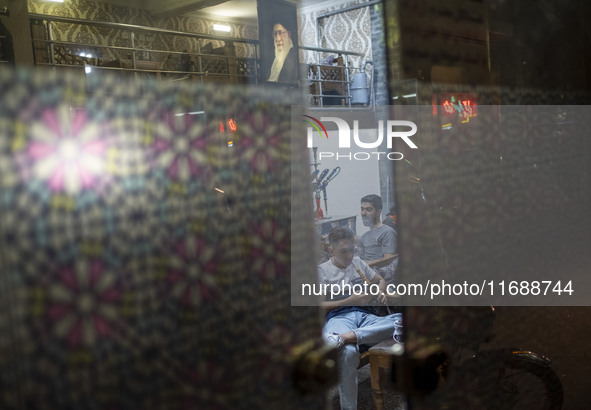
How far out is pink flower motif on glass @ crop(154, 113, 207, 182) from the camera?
2.18 ft

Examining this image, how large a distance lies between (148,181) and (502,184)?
95cm

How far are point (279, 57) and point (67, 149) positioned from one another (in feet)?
1.05

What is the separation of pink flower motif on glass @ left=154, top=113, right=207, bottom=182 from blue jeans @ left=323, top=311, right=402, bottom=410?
41.2 inches

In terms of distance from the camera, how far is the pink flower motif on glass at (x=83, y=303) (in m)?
0.59

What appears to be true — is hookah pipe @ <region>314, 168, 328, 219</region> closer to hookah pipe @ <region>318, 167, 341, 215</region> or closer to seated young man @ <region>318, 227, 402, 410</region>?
hookah pipe @ <region>318, 167, 341, 215</region>

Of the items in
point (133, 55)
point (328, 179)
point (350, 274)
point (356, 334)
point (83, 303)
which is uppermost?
point (133, 55)

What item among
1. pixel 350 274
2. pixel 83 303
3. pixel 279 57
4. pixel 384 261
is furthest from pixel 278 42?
pixel 350 274

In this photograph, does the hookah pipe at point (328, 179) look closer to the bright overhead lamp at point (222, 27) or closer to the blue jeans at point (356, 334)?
the bright overhead lamp at point (222, 27)

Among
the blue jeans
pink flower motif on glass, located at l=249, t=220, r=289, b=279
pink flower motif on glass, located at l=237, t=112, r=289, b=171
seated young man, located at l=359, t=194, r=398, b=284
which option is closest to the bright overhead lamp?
pink flower motif on glass, located at l=237, t=112, r=289, b=171

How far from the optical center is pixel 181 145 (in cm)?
68

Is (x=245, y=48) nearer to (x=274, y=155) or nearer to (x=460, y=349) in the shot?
(x=274, y=155)

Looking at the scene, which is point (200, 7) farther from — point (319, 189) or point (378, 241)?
point (378, 241)

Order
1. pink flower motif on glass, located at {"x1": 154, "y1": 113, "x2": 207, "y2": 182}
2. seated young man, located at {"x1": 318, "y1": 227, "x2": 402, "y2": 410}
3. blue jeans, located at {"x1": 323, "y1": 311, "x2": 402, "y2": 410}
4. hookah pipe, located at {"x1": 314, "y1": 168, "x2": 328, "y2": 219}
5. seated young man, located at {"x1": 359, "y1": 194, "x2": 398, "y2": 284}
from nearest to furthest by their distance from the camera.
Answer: pink flower motif on glass, located at {"x1": 154, "y1": 113, "x2": 207, "y2": 182} < hookah pipe, located at {"x1": 314, "y1": 168, "x2": 328, "y2": 219} < seated young man, located at {"x1": 359, "y1": 194, "x2": 398, "y2": 284} < seated young man, located at {"x1": 318, "y1": 227, "x2": 402, "y2": 410} < blue jeans, located at {"x1": 323, "y1": 311, "x2": 402, "y2": 410}

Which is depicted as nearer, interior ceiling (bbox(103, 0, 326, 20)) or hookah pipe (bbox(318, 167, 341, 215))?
interior ceiling (bbox(103, 0, 326, 20))
